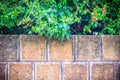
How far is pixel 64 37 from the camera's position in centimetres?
303

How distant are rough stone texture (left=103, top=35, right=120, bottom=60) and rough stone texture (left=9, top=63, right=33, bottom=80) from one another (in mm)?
964

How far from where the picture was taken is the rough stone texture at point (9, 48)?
305 centimetres

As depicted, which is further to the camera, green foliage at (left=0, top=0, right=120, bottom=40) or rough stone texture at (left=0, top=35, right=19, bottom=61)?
rough stone texture at (left=0, top=35, right=19, bottom=61)

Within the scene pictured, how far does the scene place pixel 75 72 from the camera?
10.1 feet

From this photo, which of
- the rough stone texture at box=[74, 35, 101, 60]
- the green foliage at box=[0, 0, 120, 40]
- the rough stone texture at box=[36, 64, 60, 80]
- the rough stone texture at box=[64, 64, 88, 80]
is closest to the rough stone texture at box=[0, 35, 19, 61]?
the green foliage at box=[0, 0, 120, 40]

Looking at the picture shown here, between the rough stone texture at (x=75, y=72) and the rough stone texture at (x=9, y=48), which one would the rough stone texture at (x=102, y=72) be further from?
the rough stone texture at (x=9, y=48)

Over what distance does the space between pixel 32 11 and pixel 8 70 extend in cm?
79

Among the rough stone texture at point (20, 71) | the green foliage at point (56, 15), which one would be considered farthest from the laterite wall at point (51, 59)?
the green foliage at point (56, 15)

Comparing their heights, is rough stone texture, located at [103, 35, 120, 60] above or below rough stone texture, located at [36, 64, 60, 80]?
above

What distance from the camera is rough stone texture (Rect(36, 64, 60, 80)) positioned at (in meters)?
3.06

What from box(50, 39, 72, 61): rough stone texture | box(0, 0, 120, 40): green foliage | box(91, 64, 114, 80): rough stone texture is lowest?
box(91, 64, 114, 80): rough stone texture

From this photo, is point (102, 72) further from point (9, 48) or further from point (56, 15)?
point (9, 48)

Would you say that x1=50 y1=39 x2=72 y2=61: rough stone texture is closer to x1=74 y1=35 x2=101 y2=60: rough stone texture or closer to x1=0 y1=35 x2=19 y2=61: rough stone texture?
x1=74 y1=35 x2=101 y2=60: rough stone texture

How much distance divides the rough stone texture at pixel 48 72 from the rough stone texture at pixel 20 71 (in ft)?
0.32
